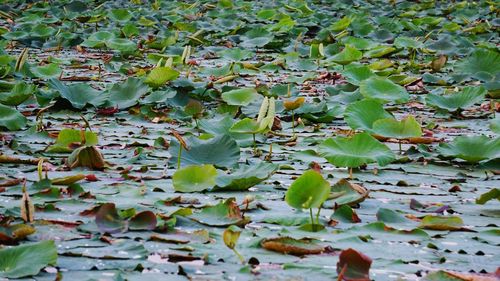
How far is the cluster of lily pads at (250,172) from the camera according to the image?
151 cm

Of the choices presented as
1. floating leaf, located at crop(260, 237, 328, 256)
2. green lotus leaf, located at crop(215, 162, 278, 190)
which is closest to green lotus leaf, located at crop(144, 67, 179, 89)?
green lotus leaf, located at crop(215, 162, 278, 190)

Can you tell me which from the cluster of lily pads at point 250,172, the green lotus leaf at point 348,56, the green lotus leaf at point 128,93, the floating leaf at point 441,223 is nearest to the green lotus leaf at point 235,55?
the cluster of lily pads at point 250,172

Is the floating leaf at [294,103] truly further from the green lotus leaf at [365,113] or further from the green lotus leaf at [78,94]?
the green lotus leaf at [78,94]

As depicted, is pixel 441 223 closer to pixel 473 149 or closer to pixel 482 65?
pixel 473 149

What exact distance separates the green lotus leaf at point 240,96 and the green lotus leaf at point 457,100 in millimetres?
619

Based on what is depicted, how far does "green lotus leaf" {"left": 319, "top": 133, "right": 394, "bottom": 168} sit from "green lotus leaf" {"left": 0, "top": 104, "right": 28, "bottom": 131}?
104 centimetres

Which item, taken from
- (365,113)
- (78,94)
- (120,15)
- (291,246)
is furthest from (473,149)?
(120,15)

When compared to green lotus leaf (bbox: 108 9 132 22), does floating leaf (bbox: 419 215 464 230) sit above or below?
below

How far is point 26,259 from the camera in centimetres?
142

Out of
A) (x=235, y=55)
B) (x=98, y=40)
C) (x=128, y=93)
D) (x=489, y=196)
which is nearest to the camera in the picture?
(x=489, y=196)

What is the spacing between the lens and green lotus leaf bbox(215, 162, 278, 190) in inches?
78.9

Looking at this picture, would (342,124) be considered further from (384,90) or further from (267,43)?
(267,43)

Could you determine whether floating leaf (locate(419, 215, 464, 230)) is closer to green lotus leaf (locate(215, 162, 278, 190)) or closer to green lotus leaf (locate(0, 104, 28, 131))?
green lotus leaf (locate(215, 162, 278, 190))

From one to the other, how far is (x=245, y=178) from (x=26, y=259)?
2.27 ft
